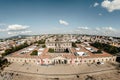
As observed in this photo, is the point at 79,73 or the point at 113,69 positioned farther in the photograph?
the point at 113,69

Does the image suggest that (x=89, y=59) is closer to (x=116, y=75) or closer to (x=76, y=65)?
(x=76, y=65)

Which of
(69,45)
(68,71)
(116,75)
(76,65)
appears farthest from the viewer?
(69,45)

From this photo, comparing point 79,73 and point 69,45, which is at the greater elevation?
point 69,45

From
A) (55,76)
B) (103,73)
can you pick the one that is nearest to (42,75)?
(55,76)

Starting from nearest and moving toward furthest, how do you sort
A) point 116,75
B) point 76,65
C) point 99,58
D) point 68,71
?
point 116,75
point 68,71
point 76,65
point 99,58

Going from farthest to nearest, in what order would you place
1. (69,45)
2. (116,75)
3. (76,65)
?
(69,45) < (76,65) < (116,75)

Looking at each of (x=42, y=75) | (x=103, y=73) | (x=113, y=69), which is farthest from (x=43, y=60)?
(x=113, y=69)

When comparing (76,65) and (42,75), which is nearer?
(42,75)

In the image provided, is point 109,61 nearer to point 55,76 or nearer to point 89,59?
point 89,59

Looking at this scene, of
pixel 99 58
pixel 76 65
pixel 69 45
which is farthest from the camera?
pixel 69 45
